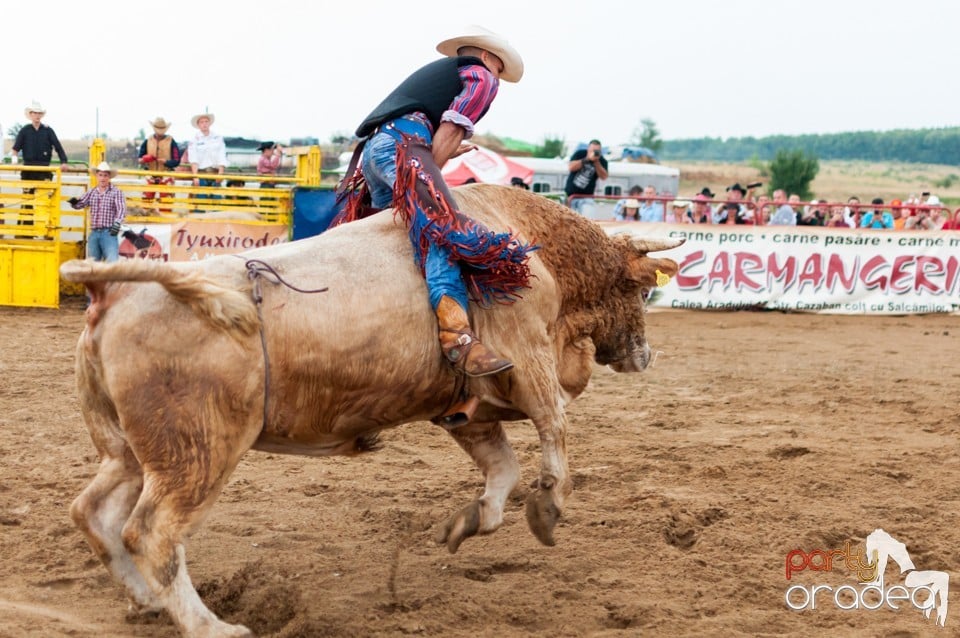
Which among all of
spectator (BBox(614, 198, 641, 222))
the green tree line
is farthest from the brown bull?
the green tree line

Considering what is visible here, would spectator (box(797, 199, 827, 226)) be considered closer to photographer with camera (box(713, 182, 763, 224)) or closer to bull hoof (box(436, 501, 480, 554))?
photographer with camera (box(713, 182, 763, 224))

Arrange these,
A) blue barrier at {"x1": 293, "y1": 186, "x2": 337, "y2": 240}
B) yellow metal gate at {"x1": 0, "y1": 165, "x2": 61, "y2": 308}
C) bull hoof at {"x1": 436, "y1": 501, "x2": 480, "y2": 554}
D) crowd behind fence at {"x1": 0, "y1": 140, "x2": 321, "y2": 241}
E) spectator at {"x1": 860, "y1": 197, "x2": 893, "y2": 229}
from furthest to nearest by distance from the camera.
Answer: spectator at {"x1": 860, "y1": 197, "x2": 893, "y2": 229}
blue barrier at {"x1": 293, "y1": 186, "x2": 337, "y2": 240}
crowd behind fence at {"x1": 0, "y1": 140, "x2": 321, "y2": 241}
yellow metal gate at {"x1": 0, "y1": 165, "x2": 61, "y2": 308}
bull hoof at {"x1": 436, "y1": 501, "x2": 480, "y2": 554}

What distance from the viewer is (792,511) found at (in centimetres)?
553

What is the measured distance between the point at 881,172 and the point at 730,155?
117 feet

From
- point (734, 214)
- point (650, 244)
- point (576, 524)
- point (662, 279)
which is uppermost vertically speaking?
point (650, 244)

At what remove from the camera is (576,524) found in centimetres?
543

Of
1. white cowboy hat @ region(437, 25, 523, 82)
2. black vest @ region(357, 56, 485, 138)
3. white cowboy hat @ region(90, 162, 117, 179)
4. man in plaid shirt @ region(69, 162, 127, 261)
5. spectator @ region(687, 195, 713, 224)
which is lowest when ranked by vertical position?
man in plaid shirt @ region(69, 162, 127, 261)

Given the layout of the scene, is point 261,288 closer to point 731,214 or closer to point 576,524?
point 576,524

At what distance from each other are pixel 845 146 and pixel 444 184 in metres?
115

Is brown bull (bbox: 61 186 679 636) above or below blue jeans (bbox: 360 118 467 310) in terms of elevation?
below

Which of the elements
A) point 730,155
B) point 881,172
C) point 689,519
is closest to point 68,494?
point 689,519

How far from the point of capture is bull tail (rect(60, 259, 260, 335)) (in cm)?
366

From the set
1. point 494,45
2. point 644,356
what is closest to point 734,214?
point 644,356

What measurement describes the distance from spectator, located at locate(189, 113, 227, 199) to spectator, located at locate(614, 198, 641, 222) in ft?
Result: 17.9
